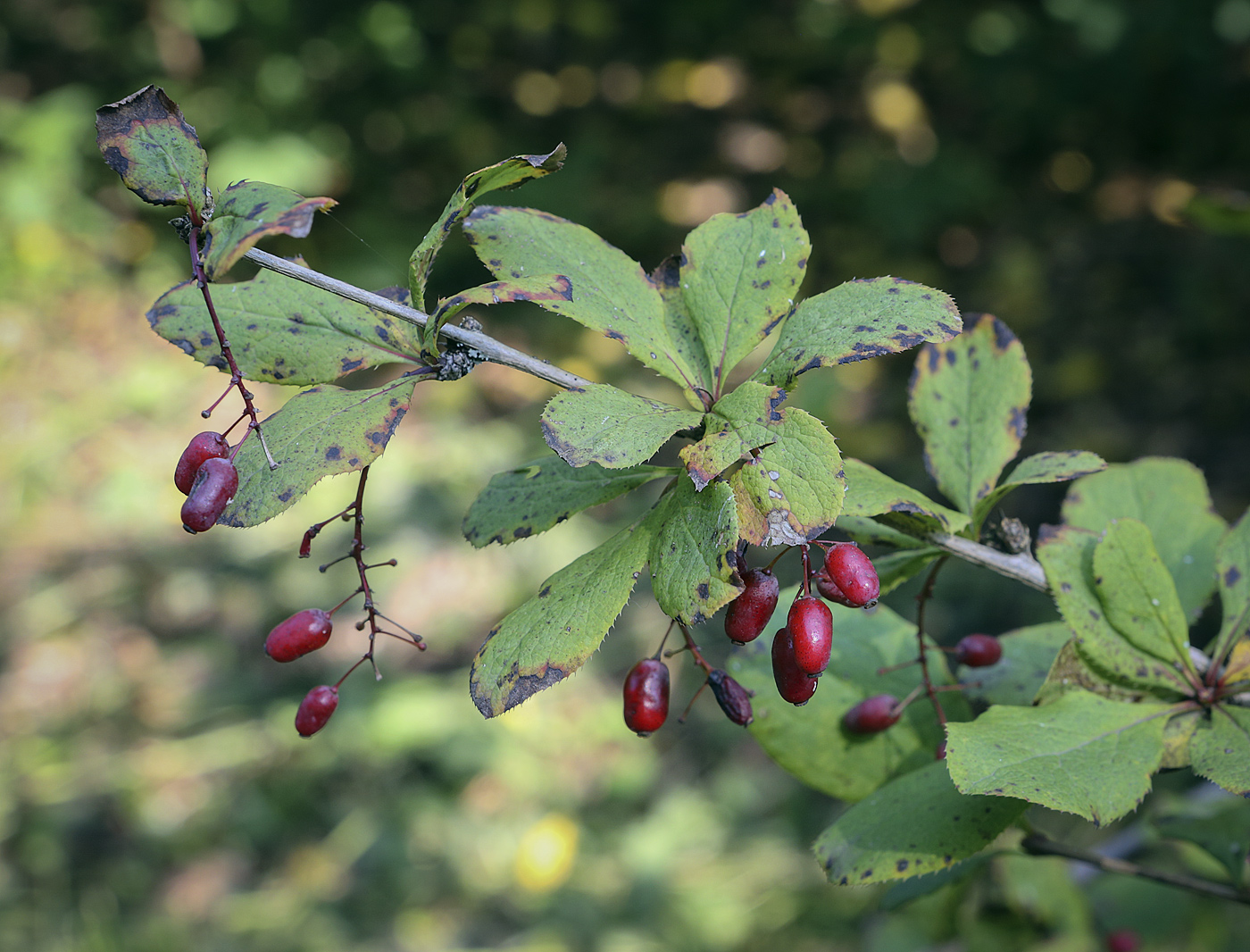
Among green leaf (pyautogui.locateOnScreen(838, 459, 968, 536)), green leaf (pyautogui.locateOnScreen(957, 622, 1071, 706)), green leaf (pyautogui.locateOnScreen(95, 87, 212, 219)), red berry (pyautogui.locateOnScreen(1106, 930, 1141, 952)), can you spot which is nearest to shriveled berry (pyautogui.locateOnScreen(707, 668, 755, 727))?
green leaf (pyautogui.locateOnScreen(838, 459, 968, 536))

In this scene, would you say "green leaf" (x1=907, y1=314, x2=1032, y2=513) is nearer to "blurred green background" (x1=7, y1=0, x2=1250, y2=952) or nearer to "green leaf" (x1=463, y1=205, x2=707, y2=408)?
"green leaf" (x1=463, y1=205, x2=707, y2=408)

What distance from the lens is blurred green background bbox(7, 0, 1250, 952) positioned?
2.68 metres

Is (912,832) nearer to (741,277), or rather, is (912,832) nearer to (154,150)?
(741,277)

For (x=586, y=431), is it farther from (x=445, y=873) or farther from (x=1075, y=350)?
(x=1075, y=350)

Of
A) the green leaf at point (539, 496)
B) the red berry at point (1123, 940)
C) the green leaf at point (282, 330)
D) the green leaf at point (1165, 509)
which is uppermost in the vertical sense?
the green leaf at point (282, 330)

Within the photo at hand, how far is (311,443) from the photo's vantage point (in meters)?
0.64

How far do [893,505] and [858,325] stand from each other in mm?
127

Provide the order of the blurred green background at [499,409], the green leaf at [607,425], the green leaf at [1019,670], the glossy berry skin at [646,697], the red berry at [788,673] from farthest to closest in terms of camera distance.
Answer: the blurred green background at [499,409] → the green leaf at [1019,670] → the glossy berry skin at [646,697] → the red berry at [788,673] → the green leaf at [607,425]

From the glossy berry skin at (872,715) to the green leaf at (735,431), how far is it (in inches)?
14.2

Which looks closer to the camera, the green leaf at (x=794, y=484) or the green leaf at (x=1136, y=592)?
the green leaf at (x=794, y=484)

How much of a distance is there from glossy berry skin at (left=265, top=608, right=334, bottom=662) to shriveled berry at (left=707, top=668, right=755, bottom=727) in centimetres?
36

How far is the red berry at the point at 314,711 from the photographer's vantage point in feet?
2.89

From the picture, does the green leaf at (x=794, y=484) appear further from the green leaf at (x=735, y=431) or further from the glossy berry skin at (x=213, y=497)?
the glossy berry skin at (x=213, y=497)

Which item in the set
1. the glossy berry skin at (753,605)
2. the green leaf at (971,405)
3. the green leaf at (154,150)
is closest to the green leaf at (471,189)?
the green leaf at (154,150)
